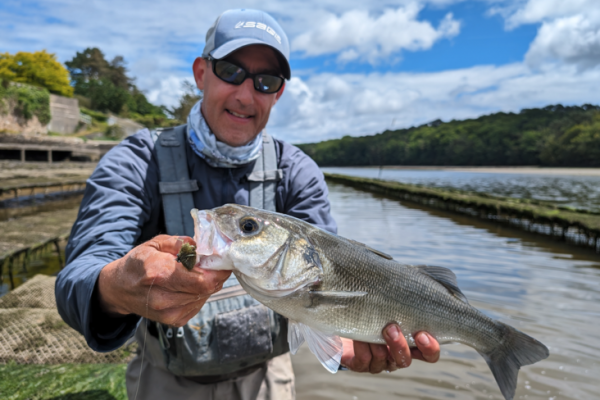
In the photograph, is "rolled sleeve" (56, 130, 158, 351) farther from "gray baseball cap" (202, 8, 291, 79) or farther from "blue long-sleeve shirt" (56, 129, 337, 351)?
"gray baseball cap" (202, 8, 291, 79)

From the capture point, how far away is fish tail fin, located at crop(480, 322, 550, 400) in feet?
8.04

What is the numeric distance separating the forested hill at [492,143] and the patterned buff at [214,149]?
79152 mm

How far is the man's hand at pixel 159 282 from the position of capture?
1.56 meters

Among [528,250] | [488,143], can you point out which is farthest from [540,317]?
[488,143]

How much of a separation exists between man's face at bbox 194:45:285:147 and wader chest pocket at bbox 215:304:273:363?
1278 mm

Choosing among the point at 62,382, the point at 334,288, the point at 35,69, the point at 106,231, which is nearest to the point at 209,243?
the point at 334,288

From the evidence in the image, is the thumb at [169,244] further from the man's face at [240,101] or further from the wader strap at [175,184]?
the man's face at [240,101]

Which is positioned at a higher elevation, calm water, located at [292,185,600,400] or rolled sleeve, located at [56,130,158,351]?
rolled sleeve, located at [56,130,158,351]

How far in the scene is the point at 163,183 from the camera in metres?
2.68

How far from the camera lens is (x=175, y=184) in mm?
2713

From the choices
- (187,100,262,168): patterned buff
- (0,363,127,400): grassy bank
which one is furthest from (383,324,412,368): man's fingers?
(0,363,127,400): grassy bank

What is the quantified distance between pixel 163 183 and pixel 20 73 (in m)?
88.0

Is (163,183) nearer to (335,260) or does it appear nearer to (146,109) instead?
(335,260)

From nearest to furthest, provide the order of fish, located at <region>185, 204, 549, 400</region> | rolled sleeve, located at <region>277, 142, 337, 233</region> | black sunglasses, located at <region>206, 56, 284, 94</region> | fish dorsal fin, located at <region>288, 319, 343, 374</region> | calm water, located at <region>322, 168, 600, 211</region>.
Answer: fish, located at <region>185, 204, 549, 400</region> < fish dorsal fin, located at <region>288, 319, 343, 374</region> < black sunglasses, located at <region>206, 56, 284, 94</region> < rolled sleeve, located at <region>277, 142, 337, 233</region> < calm water, located at <region>322, 168, 600, 211</region>
